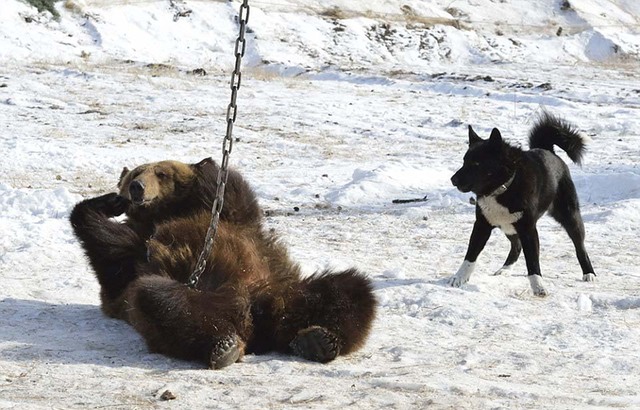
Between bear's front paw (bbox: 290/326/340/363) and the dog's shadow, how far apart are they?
21.5 inches

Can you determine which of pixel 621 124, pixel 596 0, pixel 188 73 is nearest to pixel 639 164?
pixel 621 124

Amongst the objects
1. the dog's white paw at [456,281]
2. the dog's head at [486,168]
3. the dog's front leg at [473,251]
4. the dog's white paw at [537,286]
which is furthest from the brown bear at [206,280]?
the dog's head at [486,168]

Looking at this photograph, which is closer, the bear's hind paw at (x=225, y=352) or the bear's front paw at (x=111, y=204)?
the bear's hind paw at (x=225, y=352)

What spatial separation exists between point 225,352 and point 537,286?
321cm

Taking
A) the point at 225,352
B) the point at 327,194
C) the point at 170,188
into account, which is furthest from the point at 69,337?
the point at 327,194

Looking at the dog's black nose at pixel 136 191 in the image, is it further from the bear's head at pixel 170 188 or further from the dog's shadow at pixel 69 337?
the dog's shadow at pixel 69 337

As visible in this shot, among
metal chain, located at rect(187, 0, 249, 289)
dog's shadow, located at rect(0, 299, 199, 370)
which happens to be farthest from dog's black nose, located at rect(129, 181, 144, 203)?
metal chain, located at rect(187, 0, 249, 289)

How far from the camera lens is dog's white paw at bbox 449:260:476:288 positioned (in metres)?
7.13

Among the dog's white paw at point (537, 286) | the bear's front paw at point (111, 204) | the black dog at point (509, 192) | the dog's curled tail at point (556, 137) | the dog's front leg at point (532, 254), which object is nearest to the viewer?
the bear's front paw at point (111, 204)

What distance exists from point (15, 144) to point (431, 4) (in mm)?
29693

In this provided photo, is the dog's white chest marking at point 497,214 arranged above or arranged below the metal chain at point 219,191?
below

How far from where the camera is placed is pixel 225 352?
4.50 m

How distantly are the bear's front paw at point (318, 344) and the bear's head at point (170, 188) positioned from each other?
1.47 metres

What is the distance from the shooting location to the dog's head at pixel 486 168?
24.5 feet
